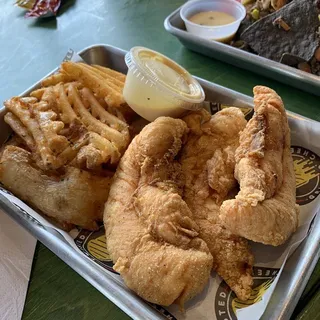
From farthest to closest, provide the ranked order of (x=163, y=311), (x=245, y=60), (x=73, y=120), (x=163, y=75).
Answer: (x=245, y=60), (x=163, y=75), (x=73, y=120), (x=163, y=311)

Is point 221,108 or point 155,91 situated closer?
point 155,91

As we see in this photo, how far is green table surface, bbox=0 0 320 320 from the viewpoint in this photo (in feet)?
5.67

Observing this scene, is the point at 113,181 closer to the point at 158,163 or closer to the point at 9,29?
the point at 158,163

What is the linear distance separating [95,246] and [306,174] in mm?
962

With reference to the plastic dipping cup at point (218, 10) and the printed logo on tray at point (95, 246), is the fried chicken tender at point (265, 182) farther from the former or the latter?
the plastic dipping cup at point (218, 10)

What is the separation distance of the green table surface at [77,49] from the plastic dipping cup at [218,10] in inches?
6.1

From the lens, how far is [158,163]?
5.75 feet

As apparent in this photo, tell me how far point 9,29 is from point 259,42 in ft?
6.76

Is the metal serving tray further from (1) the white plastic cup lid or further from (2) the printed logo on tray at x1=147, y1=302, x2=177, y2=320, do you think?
(1) the white plastic cup lid

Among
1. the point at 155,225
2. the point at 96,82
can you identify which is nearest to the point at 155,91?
the point at 96,82

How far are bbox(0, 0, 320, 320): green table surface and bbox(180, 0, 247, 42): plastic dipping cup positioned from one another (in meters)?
0.16

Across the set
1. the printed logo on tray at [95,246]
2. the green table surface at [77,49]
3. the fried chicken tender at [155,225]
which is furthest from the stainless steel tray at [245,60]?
the printed logo on tray at [95,246]

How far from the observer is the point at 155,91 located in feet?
6.72

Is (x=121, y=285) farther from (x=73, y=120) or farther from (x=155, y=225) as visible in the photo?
(x=73, y=120)
